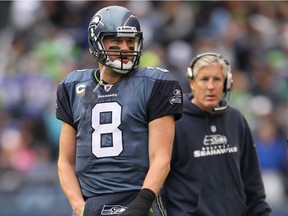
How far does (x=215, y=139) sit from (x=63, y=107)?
137 centimetres

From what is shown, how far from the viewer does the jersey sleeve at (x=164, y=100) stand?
17.0 ft

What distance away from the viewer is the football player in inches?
203

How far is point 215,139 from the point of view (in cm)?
631

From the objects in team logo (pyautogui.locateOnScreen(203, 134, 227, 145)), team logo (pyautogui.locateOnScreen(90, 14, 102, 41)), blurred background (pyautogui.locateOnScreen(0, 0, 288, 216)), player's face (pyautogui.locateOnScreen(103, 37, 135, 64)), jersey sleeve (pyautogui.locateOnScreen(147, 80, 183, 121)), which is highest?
team logo (pyautogui.locateOnScreen(90, 14, 102, 41))

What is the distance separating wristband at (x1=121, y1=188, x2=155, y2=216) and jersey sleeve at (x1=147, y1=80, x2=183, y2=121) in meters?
0.46

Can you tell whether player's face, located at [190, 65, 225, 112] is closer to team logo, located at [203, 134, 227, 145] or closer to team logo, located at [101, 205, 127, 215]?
team logo, located at [203, 134, 227, 145]

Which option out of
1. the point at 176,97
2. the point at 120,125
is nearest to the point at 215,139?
the point at 176,97

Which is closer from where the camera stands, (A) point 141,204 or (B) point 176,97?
(A) point 141,204

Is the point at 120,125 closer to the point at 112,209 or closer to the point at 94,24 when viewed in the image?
the point at 112,209

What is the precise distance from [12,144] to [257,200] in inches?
244

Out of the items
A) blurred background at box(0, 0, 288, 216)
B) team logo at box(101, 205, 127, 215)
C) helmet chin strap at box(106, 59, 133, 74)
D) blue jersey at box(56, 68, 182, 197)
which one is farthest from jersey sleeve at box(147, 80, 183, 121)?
blurred background at box(0, 0, 288, 216)

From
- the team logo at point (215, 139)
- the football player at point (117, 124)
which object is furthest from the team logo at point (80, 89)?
the team logo at point (215, 139)

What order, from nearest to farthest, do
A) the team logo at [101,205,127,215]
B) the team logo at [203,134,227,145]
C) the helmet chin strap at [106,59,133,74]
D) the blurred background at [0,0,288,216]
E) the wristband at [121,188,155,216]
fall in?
the wristband at [121,188,155,216]
the team logo at [101,205,127,215]
the helmet chin strap at [106,59,133,74]
the team logo at [203,134,227,145]
the blurred background at [0,0,288,216]

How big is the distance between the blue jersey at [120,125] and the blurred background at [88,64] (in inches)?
199
